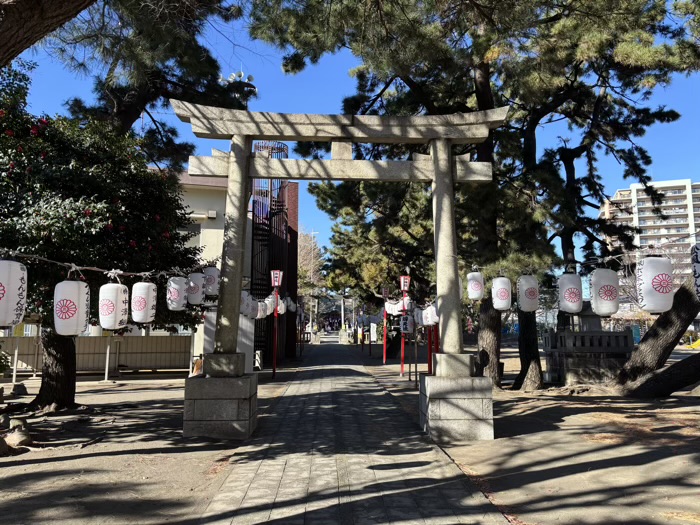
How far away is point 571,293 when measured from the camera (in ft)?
30.1

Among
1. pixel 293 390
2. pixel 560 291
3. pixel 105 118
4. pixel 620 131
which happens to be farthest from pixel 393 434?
pixel 620 131

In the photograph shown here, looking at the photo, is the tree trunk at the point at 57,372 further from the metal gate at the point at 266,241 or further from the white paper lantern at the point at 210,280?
the metal gate at the point at 266,241

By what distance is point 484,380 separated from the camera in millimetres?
7566

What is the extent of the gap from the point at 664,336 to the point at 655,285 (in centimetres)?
580

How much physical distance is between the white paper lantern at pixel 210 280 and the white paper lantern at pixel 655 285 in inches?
298

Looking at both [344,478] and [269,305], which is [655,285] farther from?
[269,305]

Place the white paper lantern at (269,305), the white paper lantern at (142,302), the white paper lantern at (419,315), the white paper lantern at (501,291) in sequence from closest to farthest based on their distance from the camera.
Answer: the white paper lantern at (142,302) → the white paper lantern at (501,291) → the white paper lantern at (269,305) → the white paper lantern at (419,315)

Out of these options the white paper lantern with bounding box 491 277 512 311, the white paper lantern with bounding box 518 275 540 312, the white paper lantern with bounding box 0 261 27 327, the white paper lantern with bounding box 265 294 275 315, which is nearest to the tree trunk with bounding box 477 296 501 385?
the white paper lantern with bounding box 491 277 512 311

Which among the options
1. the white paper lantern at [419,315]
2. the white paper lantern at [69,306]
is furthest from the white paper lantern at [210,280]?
the white paper lantern at [419,315]

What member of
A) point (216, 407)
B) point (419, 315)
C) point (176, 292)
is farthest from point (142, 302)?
point (419, 315)

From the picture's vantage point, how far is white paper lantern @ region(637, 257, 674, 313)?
22.5ft

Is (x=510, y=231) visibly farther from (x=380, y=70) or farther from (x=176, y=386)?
(x=176, y=386)

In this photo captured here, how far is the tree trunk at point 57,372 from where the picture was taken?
9453mm

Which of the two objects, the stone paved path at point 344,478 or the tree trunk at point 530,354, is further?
the tree trunk at point 530,354
